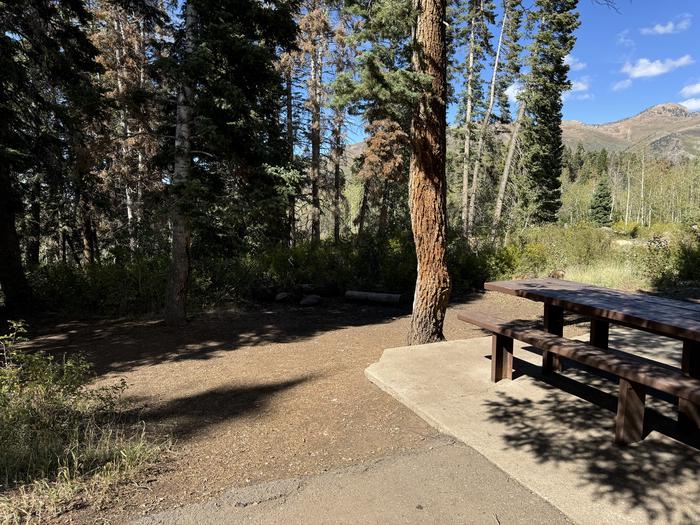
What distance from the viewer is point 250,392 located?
15.7 ft

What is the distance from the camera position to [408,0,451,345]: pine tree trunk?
521 cm

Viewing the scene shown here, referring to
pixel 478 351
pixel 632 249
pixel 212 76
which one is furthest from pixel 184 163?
pixel 632 249

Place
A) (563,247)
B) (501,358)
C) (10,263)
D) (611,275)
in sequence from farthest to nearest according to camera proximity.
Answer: (563,247) < (611,275) < (10,263) < (501,358)

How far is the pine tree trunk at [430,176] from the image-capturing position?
5.21 metres

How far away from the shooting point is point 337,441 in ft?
11.0

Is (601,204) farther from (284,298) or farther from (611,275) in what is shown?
(284,298)

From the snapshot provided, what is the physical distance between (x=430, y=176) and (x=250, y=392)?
10.9 feet

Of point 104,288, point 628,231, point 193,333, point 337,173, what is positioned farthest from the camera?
point 628,231

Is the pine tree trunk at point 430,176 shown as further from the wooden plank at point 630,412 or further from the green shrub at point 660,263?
the green shrub at point 660,263

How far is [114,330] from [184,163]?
3.59 meters

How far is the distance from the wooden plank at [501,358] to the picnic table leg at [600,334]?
1064 mm

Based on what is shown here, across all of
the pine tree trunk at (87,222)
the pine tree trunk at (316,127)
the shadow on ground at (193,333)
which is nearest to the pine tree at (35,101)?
the pine tree trunk at (87,222)

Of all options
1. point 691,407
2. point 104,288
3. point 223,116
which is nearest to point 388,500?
point 691,407

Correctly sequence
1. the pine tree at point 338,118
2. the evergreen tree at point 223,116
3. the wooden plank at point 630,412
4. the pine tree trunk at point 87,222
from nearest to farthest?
the wooden plank at point 630,412 → the evergreen tree at point 223,116 → the pine tree trunk at point 87,222 → the pine tree at point 338,118
